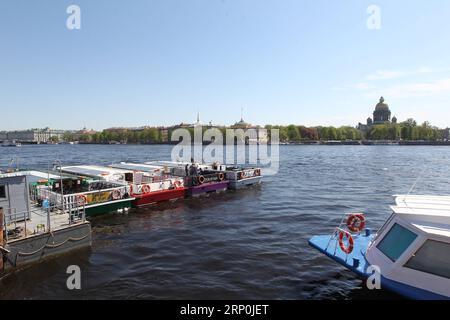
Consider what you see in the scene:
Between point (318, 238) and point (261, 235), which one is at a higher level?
point (318, 238)

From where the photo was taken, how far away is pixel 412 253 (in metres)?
10.1

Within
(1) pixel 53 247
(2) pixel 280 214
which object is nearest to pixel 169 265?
(1) pixel 53 247

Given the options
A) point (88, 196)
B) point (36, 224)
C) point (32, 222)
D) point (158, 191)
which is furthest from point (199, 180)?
point (36, 224)

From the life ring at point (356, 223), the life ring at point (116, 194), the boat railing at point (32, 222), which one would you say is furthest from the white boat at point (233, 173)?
the life ring at point (356, 223)

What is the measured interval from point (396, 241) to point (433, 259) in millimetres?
1244

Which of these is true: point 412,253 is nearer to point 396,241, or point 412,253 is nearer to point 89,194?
point 396,241

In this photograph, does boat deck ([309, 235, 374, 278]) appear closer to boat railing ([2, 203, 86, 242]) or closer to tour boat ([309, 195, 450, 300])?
tour boat ([309, 195, 450, 300])

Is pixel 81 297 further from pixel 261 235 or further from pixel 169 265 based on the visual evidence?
pixel 261 235

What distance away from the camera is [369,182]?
44125 millimetres

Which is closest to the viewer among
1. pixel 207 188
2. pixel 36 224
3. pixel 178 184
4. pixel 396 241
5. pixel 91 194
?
pixel 396 241

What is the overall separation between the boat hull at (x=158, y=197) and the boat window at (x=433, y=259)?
21.2 meters

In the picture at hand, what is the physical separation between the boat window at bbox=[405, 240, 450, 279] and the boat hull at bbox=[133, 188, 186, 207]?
21223 mm

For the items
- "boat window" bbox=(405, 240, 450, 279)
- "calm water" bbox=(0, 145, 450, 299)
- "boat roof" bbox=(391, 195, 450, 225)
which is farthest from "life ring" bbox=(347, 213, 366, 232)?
"boat window" bbox=(405, 240, 450, 279)
